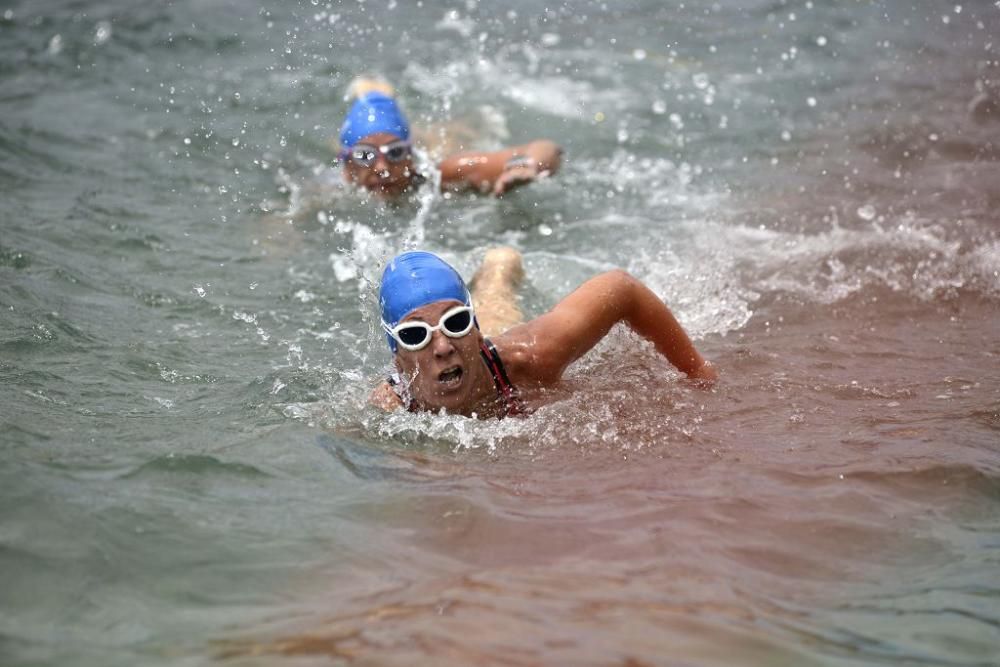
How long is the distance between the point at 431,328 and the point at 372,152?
14.7 feet

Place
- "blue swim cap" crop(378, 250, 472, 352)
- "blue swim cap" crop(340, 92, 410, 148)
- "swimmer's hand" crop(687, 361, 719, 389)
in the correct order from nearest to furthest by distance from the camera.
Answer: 1. "blue swim cap" crop(378, 250, 472, 352)
2. "swimmer's hand" crop(687, 361, 719, 389)
3. "blue swim cap" crop(340, 92, 410, 148)

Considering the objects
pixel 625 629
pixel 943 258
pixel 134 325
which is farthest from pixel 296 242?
pixel 625 629

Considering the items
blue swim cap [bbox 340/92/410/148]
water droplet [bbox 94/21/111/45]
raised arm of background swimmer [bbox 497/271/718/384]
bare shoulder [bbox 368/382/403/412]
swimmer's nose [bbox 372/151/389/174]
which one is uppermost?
water droplet [bbox 94/21/111/45]

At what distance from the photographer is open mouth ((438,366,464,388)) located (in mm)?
5668

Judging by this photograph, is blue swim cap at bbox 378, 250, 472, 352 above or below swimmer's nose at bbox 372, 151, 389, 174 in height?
below

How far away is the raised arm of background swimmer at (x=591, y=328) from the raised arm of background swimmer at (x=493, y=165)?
3585mm

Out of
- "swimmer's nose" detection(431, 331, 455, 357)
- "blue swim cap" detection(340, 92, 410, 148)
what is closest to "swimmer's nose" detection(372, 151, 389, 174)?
"blue swim cap" detection(340, 92, 410, 148)

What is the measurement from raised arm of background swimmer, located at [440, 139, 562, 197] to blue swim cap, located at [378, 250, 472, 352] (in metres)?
3.61

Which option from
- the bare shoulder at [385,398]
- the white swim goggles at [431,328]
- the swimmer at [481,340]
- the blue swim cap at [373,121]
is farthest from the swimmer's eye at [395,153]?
the white swim goggles at [431,328]

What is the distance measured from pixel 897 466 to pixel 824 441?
1.38 ft

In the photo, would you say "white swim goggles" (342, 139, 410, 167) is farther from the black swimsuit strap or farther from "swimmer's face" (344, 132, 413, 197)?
the black swimsuit strap

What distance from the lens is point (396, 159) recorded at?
32.4 feet

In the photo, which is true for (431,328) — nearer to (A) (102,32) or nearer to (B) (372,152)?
(B) (372,152)

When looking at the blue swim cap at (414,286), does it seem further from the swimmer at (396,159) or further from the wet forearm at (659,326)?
the swimmer at (396,159)
